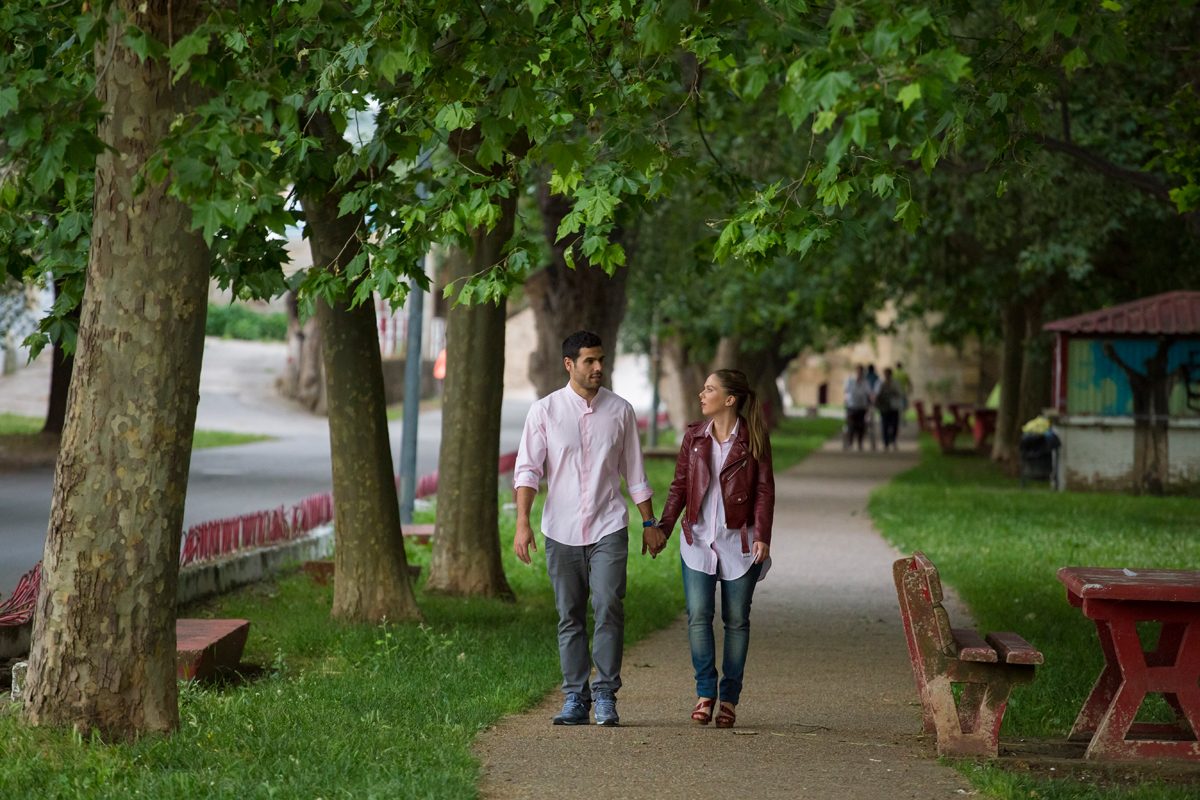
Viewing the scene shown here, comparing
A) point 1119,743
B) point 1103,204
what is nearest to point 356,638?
point 1119,743

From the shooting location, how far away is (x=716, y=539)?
803 centimetres

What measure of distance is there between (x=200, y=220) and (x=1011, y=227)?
A: 17.5 m

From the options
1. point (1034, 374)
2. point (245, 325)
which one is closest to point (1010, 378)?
point (1034, 374)

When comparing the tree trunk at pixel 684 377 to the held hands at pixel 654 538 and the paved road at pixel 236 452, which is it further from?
the held hands at pixel 654 538

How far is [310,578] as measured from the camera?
44.0ft

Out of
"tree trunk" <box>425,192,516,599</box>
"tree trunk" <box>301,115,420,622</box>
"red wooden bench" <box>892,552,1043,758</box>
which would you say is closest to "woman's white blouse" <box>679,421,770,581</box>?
"red wooden bench" <box>892,552,1043,758</box>

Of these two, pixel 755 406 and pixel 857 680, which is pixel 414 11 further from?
pixel 857 680

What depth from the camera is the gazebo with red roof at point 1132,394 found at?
24.7 metres

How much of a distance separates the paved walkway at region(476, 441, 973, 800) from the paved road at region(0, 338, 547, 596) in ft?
17.9

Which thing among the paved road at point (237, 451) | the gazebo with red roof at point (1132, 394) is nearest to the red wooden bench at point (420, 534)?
the paved road at point (237, 451)

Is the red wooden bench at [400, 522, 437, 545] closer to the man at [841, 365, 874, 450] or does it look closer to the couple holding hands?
the couple holding hands

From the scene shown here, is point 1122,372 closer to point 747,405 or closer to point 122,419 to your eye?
point 747,405

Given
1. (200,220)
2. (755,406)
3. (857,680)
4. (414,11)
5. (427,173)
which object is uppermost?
(414,11)

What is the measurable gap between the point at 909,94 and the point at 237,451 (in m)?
26.2
